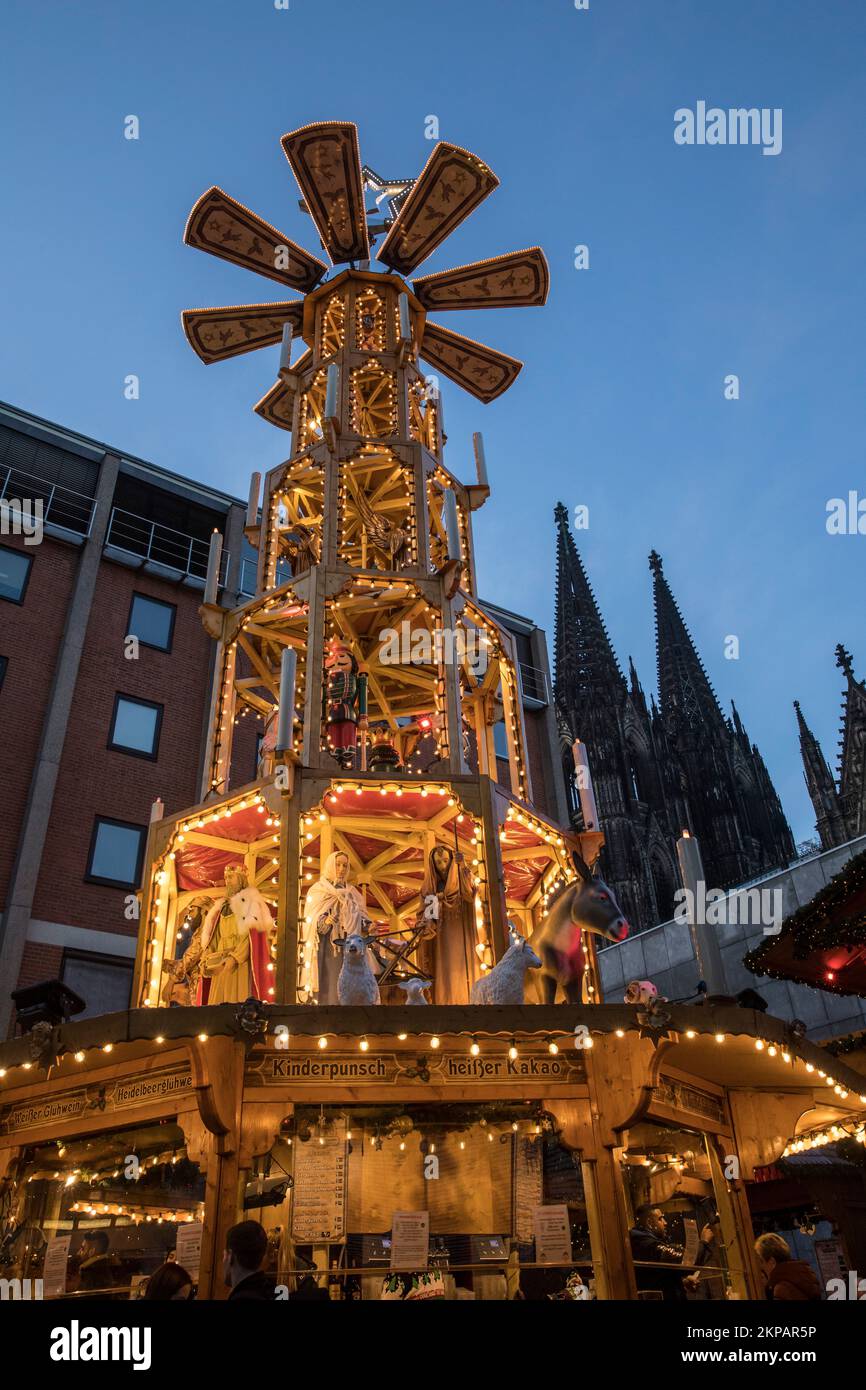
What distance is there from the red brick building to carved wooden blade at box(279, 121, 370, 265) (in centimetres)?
779

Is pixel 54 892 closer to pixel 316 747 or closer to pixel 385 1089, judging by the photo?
pixel 316 747

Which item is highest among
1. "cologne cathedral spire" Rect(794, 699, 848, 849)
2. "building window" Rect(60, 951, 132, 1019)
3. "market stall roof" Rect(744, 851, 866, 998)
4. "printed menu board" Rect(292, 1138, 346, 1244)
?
"cologne cathedral spire" Rect(794, 699, 848, 849)

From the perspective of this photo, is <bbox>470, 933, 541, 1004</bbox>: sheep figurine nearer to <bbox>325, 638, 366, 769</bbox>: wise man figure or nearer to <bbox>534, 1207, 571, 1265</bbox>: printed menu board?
<bbox>534, 1207, 571, 1265</bbox>: printed menu board

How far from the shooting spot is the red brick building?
1969 cm

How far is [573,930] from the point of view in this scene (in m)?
9.52

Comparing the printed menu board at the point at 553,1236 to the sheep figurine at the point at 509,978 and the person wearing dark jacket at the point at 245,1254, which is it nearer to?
the sheep figurine at the point at 509,978

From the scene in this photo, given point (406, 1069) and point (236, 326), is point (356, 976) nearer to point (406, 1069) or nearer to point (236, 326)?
point (406, 1069)

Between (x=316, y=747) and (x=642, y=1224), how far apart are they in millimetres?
6166

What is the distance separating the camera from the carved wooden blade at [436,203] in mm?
16891

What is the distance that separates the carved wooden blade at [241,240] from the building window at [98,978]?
14.0 meters

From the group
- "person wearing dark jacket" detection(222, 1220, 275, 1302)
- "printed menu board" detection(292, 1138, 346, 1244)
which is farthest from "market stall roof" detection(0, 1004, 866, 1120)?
"person wearing dark jacket" detection(222, 1220, 275, 1302)
